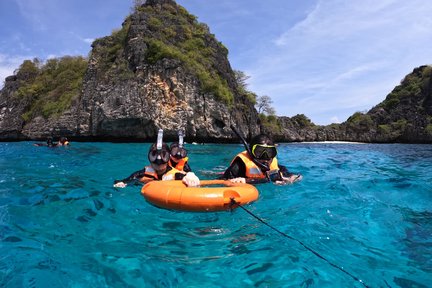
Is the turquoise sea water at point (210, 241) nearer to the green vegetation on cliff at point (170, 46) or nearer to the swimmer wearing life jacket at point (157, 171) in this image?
the swimmer wearing life jacket at point (157, 171)

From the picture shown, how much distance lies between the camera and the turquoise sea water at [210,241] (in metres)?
2.66

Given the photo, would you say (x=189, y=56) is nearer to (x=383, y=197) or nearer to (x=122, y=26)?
(x=122, y=26)

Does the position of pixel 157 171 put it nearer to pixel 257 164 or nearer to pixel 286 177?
pixel 257 164

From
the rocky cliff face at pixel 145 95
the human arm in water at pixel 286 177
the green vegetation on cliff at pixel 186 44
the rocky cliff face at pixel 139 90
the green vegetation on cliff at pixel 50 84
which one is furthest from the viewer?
the green vegetation on cliff at pixel 50 84

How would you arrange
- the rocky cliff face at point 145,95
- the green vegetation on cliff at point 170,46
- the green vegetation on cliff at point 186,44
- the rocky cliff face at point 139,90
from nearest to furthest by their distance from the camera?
1. the rocky cliff face at point 145,95
2. the rocky cliff face at point 139,90
3. the green vegetation on cliff at point 170,46
4. the green vegetation on cliff at point 186,44

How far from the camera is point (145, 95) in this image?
84.1 ft

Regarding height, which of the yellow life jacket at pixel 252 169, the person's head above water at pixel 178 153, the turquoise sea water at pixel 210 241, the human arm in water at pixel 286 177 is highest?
the person's head above water at pixel 178 153

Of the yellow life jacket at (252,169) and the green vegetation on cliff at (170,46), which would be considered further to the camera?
the green vegetation on cliff at (170,46)

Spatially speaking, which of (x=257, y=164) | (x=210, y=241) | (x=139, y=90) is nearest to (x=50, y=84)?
(x=139, y=90)

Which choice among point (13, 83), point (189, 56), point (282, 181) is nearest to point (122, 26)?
point (189, 56)

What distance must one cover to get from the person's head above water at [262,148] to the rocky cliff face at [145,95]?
20.1 metres

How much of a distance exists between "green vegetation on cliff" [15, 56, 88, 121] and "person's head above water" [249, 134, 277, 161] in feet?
90.4

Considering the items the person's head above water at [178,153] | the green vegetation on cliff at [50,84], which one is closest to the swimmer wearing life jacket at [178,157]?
the person's head above water at [178,153]

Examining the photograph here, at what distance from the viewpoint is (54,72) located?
37.9m
